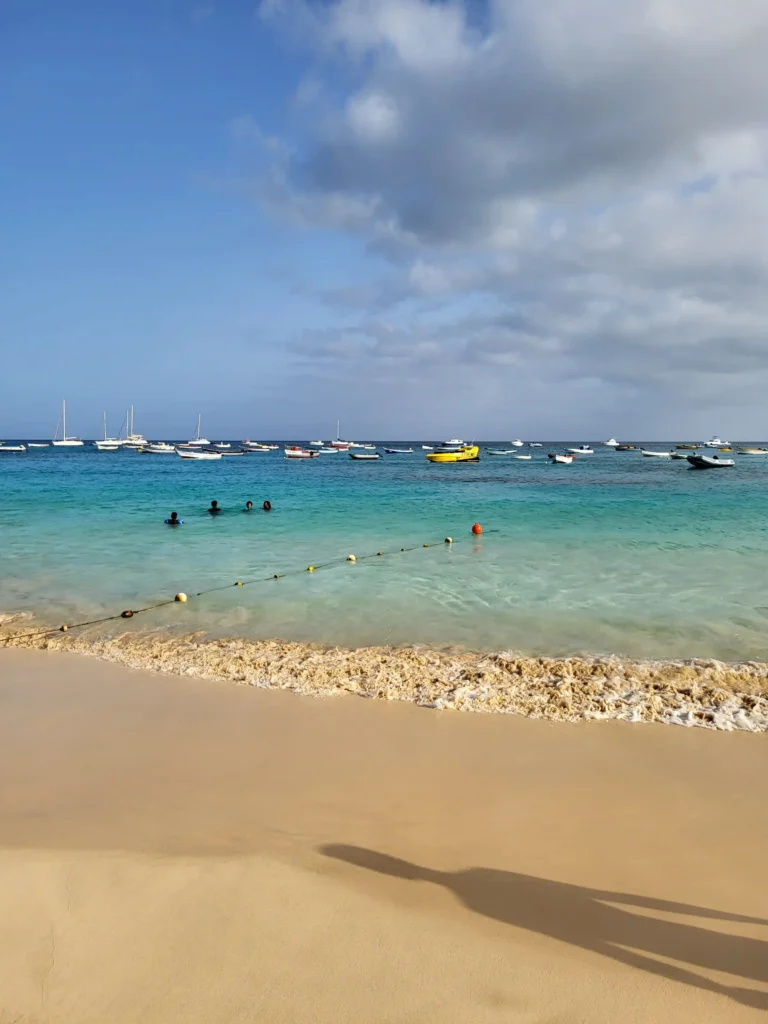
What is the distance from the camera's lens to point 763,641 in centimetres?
1015

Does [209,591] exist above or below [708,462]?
below

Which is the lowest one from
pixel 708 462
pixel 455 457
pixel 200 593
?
pixel 200 593

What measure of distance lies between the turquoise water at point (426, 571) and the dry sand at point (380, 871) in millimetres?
3797

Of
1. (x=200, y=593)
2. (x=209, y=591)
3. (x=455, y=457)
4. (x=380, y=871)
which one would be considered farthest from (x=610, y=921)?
(x=455, y=457)

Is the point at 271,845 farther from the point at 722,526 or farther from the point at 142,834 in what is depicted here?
the point at 722,526

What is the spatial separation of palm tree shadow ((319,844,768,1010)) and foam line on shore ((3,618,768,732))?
9.75 ft

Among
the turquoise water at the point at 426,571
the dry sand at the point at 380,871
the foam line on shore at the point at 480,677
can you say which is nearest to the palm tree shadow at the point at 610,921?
the dry sand at the point at 380,871

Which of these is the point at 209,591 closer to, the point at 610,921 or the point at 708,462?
the point at 610,921

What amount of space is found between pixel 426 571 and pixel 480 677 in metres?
7.94

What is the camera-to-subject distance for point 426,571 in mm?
16172

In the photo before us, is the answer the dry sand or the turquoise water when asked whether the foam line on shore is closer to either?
the dry sand

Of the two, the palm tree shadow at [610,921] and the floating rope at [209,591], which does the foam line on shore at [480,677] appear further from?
the palm tree shadow at [610,921]

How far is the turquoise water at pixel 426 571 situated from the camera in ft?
36.0

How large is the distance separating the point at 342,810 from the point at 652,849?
244 cm
